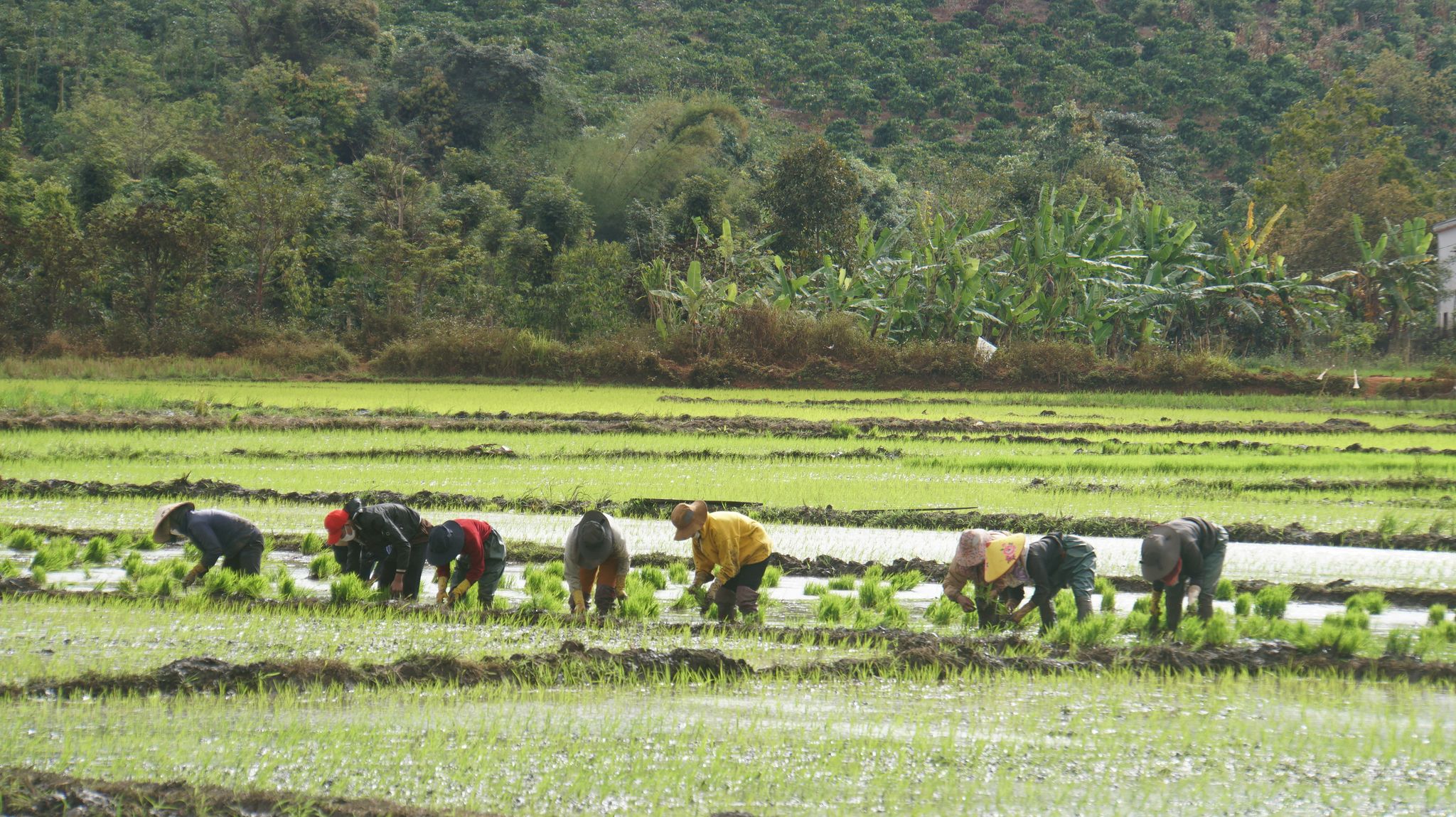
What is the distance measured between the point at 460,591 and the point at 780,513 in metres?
4.33

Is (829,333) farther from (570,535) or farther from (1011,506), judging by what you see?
(570,535)

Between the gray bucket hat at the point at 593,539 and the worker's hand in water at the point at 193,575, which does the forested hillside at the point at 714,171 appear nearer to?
the worker's hand in water at the point at 193,575

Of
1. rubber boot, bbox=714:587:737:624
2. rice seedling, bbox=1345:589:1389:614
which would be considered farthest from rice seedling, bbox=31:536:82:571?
rice seedling, bbox=1345:589:1389:614

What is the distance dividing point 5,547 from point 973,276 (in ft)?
71.4

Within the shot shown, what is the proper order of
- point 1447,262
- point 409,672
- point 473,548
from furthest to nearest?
point 1447,262 < point 473,548 < point 409,672

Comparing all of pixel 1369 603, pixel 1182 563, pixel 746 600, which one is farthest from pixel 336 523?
pixel 1369 603

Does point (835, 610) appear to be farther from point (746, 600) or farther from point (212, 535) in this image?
point (212, 535)

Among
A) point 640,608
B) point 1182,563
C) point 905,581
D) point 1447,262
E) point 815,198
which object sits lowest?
point 640,608

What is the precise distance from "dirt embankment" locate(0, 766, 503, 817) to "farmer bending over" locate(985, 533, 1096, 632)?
386 cm

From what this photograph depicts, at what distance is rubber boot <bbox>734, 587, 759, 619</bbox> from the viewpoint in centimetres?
788

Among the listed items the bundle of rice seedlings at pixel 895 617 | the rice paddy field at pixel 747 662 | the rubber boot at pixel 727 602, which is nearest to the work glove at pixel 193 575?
the rice paddy field at pixel 747 662

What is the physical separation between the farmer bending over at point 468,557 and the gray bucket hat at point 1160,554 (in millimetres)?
4039

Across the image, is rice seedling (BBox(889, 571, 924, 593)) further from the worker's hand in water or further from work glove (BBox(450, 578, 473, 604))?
the worker's hand in water

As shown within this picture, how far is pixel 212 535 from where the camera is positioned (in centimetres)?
862
